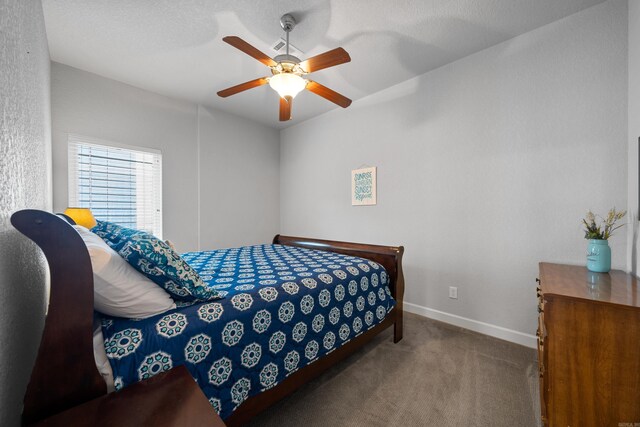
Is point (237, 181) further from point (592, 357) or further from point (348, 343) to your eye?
point (592, 357)

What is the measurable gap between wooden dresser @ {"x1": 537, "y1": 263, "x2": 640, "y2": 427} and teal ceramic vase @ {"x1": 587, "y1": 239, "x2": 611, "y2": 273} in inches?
18.3

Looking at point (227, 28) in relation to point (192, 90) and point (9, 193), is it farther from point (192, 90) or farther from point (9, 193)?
point (9, 193)

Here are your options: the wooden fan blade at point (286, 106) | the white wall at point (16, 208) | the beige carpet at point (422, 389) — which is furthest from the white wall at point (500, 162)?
the white wall at point (16, 208)

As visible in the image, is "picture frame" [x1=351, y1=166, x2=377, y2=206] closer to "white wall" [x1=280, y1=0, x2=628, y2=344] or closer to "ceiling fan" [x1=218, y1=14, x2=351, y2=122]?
"white wall" [x1=280, y1=0, x2=628, y2=344]

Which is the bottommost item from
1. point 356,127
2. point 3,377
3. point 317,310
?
point 317,310

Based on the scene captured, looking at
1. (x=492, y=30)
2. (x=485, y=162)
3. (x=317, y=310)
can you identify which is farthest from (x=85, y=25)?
(x=485, y=162)

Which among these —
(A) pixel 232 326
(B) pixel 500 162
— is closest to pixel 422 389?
(A) pixel 232 326

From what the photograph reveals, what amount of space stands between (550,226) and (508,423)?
5.05 feet

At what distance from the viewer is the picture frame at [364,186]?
132 inches

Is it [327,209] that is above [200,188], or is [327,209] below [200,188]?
below

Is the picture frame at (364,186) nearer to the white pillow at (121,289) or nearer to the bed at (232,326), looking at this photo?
the bed at (232,326)

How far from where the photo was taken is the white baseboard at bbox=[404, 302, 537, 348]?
7.42 feet

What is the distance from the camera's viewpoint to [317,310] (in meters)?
1.63

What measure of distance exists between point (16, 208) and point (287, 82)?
1.65 m
